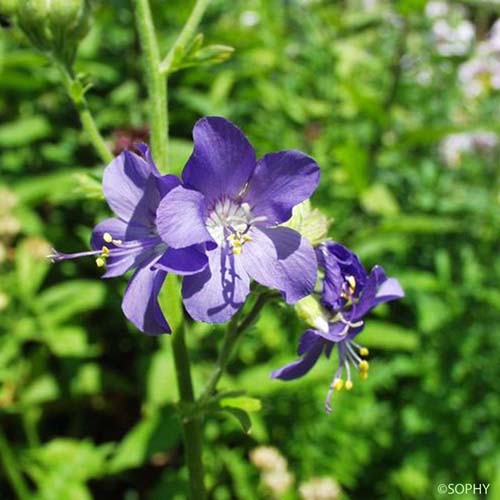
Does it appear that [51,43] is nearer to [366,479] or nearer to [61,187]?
[61,187]

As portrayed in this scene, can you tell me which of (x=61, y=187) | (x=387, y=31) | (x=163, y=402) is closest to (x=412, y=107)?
(x=387, y=31)

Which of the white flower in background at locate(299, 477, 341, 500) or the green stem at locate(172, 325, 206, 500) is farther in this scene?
the white flower in background at locate(299, 477, 341, 500)

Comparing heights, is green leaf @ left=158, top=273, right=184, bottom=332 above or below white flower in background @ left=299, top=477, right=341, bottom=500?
above

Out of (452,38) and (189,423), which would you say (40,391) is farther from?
(452,38)

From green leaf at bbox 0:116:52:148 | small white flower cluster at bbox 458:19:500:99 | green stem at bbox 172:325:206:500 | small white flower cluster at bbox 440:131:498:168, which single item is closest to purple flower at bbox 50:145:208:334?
green stem at bbox 172:325:206:500

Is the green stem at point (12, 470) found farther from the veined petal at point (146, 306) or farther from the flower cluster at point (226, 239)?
the veined petal at point (146, 306)

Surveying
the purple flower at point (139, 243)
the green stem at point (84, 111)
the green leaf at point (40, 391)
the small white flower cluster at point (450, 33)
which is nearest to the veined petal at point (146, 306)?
the purple flower at point (139, 243)

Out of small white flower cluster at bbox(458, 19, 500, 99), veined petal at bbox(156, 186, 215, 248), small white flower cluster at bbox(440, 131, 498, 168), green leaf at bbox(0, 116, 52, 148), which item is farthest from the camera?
small white flower cluster at bbox(458, 19, 500, 99)

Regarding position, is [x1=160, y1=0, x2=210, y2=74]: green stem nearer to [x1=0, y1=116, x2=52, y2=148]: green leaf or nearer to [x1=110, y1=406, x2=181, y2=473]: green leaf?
[x1=110, y1=406, x2=181, y2=473]: green leaf
